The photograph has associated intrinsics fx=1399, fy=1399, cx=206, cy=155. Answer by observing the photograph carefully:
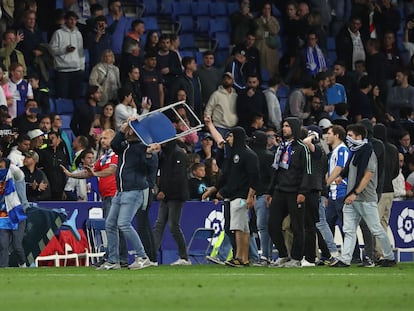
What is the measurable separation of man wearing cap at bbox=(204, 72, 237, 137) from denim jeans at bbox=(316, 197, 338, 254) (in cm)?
662

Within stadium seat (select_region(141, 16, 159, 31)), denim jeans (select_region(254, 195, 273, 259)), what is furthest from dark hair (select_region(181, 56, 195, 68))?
denim jeans (select_region(254, 195, 273, 259))

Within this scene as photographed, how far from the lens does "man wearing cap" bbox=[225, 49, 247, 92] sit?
29.2 meters

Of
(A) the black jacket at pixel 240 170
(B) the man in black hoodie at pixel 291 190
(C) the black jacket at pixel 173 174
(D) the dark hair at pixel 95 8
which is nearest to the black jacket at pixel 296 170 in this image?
(B) the man in black hoodie at pixel 291 190

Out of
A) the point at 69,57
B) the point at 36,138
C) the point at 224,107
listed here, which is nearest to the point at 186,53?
the point at 224,107

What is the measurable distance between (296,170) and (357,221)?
118 centimetres

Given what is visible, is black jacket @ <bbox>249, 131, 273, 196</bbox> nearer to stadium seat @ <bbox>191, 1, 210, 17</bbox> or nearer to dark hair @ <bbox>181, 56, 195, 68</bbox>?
dark hair @ <bbox>181, 56, 195, 68</bbox>

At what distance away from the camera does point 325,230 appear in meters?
21.9

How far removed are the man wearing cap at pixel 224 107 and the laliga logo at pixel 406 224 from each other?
4168mm

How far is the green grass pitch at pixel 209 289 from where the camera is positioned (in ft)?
43.7

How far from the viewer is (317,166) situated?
21.3 m

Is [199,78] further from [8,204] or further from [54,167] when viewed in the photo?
[8,204]

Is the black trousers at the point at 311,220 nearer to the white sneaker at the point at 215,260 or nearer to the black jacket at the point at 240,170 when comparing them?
the black jacket at the point at 240,170

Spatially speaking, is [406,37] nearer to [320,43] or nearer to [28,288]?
[320,43]

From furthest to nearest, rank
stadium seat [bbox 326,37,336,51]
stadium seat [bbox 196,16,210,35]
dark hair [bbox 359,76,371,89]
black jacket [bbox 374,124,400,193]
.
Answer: stadium seat [bbox 326,37,336,51] < stadium seat [bbox 196,16,210,35] < dark hair [bbox 359,76,371,89] < black jacket [bbox 374,124,400,193]
